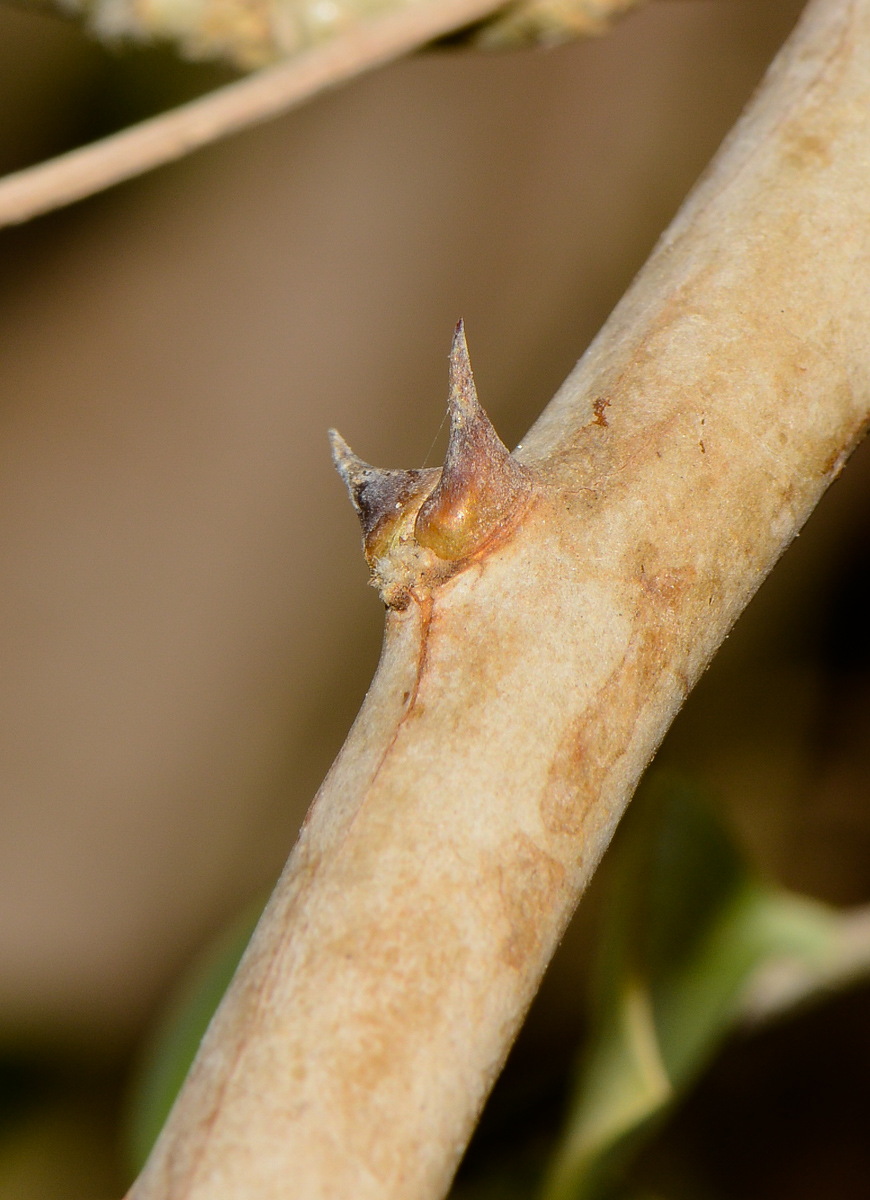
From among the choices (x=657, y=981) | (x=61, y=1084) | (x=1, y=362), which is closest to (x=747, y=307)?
(x=657, y=981)

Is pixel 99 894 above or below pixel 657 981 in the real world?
below

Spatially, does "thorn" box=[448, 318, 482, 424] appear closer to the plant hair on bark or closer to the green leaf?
the plant hair on bark

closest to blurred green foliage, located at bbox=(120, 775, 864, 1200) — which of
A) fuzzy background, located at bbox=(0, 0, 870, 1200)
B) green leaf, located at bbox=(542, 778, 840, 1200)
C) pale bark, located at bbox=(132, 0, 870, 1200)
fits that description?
green leaf, located at bbox=(542, 778, 840, 1200)

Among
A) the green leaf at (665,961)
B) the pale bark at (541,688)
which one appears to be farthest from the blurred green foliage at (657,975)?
the pale bark at (541,688)

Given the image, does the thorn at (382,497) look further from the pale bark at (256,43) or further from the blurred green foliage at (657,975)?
the blurred green foliage at (657,975)

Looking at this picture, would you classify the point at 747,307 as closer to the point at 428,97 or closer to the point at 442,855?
the point at 442,855

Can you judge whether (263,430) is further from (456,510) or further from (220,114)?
(456,510)
